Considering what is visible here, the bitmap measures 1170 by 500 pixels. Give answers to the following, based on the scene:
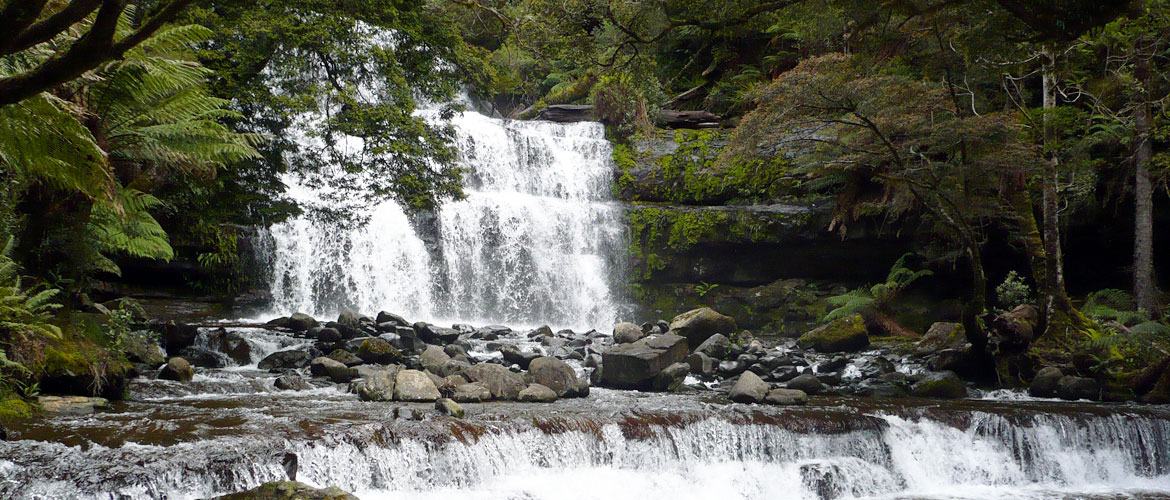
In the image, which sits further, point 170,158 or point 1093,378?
point 1093,378

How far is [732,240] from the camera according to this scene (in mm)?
18594

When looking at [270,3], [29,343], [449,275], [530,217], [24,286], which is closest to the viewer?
[29,343]

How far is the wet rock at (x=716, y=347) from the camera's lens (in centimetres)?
1302

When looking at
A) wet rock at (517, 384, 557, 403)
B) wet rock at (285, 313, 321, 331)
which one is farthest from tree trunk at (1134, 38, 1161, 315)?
wet rock at (285, 313, 321, 331)

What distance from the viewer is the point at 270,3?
1049cm

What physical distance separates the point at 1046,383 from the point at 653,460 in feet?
23.8

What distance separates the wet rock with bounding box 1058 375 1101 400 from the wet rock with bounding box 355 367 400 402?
9.72 meters

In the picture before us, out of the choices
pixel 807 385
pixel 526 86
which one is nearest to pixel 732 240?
pixel 526 86

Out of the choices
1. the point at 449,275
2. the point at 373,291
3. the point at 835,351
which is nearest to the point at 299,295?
the point at 373,291

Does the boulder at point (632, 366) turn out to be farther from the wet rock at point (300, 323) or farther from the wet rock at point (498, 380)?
the wet rock at point (300, 323)

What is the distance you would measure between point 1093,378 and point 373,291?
13789 millimetres

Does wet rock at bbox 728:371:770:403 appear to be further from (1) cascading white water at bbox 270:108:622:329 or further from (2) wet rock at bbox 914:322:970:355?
(1) cascading white water at bbox 270:108:622:329

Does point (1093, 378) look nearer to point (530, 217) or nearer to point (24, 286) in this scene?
point (530, 217)

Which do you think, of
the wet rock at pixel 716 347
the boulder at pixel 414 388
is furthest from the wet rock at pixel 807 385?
the boulder at pixel 414 388
